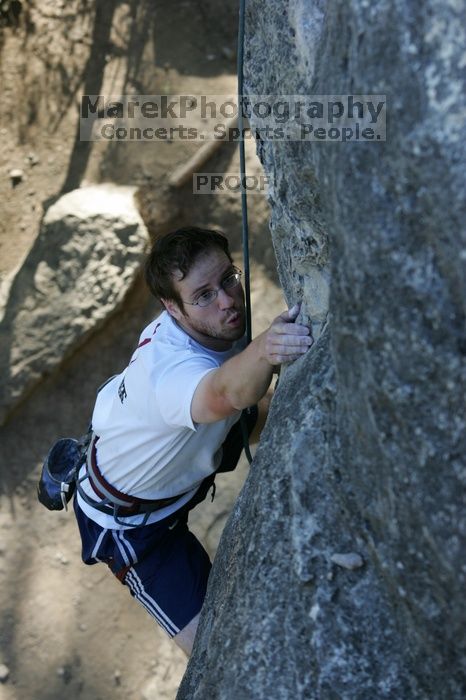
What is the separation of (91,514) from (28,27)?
314cm

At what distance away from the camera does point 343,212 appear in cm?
145

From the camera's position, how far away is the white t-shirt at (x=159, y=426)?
2.17 meters

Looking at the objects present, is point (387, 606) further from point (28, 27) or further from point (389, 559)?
point (28, 27)

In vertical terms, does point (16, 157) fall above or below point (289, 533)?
above

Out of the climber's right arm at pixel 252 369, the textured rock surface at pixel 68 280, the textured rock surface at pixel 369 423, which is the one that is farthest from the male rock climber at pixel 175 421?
the textured rock surface at pixel 68 280

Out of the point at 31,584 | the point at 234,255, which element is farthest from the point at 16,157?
the point at 31,584

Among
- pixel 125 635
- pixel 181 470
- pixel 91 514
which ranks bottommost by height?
pixel 125 635

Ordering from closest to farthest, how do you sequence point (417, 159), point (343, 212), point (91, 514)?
point (417, 159) < point (343, 212) < point (91, 514)

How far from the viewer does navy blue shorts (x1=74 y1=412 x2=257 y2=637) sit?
258 centimetres

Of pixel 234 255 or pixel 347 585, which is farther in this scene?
pixel 234 255

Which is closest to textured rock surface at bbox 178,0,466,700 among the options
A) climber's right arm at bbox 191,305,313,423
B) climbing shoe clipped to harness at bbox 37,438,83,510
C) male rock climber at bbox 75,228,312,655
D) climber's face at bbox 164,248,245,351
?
climber's right arm at bbox 191,305,313,423

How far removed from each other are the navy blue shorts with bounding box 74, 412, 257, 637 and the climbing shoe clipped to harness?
16 centimetres

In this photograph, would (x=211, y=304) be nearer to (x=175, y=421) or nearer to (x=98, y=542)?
(x=175, y=421)

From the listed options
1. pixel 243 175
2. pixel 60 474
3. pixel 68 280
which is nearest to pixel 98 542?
pixel 60 474
